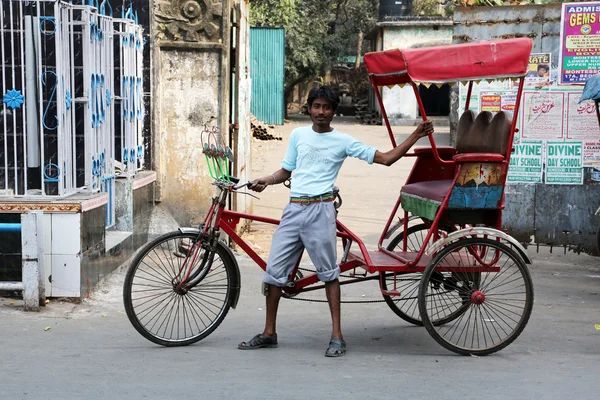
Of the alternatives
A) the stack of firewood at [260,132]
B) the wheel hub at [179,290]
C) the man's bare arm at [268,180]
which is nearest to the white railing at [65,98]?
the wheel hub at [179,290]

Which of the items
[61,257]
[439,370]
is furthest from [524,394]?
[61,257]

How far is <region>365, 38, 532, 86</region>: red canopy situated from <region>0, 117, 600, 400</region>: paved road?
1.80 meters

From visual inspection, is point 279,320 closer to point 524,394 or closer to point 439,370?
point 439,370

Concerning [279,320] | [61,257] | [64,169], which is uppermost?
[64,169]

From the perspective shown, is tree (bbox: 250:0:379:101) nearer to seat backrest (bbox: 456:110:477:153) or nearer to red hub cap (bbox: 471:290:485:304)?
seat backrest (bbox: 456:110:477:153)

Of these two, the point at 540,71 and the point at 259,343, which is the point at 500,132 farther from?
the point at 540,71

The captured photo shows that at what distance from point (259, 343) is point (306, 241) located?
2.46 ft

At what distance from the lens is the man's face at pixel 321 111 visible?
5.31 metres

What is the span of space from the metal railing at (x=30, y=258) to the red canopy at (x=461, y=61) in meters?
2.82

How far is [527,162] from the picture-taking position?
8.75 meters

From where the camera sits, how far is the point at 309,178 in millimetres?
5367

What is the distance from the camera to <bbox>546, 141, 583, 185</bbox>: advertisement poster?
28.3 ft

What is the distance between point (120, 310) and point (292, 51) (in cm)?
2933

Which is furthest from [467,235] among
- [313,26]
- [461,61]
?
[313,26]
